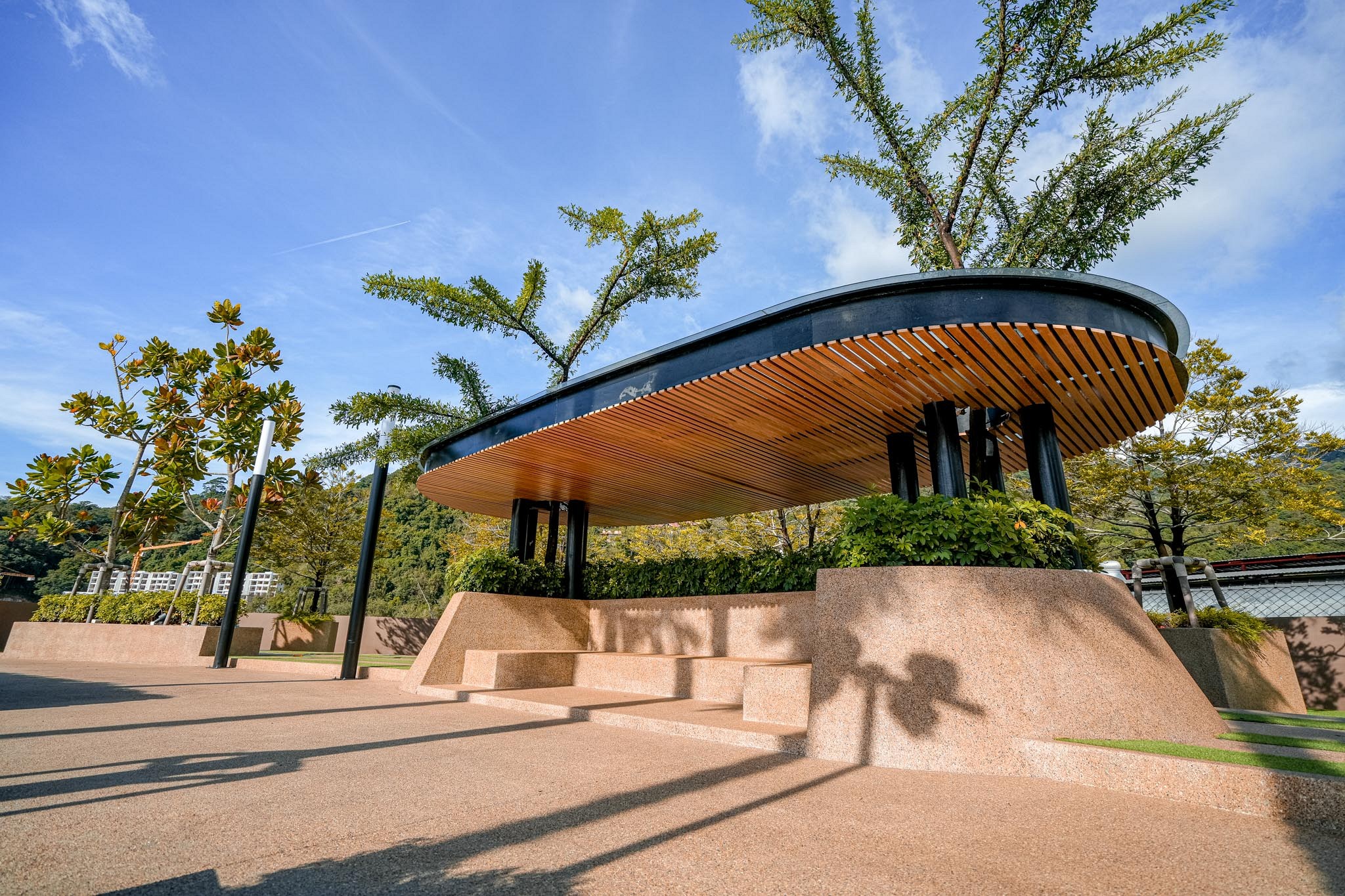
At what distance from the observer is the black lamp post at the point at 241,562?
1152cm

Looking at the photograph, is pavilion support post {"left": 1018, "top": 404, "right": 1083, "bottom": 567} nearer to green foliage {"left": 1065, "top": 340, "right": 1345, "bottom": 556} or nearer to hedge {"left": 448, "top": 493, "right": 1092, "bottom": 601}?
hedge {"left": 448, "top": 493, "right": 1092, "bottom": 601}

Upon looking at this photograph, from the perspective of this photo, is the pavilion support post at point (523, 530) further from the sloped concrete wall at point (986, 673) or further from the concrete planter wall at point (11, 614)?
the concrete planter wall at point (11, 614)

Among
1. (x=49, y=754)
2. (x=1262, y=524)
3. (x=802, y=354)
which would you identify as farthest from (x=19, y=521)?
(x=1262, y=524)

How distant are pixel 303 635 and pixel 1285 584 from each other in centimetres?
2784

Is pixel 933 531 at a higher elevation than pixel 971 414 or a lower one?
lower

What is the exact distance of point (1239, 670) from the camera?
8.59 meters

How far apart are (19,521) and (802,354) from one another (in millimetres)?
17055

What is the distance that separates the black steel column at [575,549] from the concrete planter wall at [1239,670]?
380 inches

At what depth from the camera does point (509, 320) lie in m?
16.3

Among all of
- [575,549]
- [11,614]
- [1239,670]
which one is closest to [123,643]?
[11,614]

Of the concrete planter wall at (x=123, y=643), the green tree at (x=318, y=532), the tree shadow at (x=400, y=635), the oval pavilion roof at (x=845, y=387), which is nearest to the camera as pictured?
the oval pavilion roof at (x=845, y=387)

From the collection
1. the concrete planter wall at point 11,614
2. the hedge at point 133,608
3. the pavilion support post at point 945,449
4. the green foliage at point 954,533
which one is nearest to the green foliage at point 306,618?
the hedge at point 133,608

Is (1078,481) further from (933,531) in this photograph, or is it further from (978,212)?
(933,531)

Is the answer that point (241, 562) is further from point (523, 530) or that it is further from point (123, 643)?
point (123, 643)
